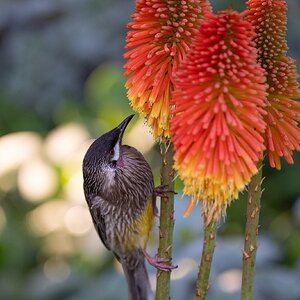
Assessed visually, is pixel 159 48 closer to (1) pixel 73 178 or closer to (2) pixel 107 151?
(2) pixel 107 151

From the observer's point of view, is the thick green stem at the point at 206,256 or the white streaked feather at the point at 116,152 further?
the white streaked feather at the point at 116,152

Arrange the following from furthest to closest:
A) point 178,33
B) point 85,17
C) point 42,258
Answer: point 85,17 < point 42,258 < point 178,33

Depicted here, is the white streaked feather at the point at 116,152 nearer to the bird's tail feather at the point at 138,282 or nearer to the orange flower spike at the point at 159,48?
the bird's tail feather at the point at 138,282

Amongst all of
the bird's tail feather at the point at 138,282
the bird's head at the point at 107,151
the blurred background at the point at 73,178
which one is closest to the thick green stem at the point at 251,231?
the bird's head at the point at 107,151

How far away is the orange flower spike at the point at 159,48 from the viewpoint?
2.31 meters

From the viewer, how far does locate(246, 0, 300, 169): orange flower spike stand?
2135 millimetres

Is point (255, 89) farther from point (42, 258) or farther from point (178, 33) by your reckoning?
point (42, 258)

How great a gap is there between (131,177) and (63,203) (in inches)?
71.2

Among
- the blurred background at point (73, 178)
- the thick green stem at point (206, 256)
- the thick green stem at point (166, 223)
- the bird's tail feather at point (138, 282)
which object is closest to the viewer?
the thick green stem at point (206, 256)


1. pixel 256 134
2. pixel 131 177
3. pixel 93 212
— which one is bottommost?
pixel 93 212

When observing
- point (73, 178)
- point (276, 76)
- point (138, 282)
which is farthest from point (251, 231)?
point (73, 178)

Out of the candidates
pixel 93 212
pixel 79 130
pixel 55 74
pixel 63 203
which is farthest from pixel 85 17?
pixel 93 212

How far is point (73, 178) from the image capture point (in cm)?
528

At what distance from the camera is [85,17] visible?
7.56 m
